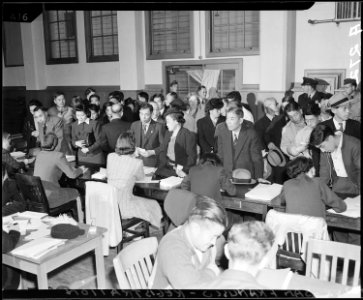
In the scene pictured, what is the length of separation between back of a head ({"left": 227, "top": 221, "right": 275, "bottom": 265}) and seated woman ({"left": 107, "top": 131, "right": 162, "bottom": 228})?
6.66 ft

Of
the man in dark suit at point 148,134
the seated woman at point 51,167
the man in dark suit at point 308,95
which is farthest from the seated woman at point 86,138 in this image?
the man in dark suit at point 308,95

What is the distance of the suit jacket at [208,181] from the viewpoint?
11.9 ft

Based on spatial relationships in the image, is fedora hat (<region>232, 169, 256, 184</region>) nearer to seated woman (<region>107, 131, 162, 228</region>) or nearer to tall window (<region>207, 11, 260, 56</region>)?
seated woman (<region>107, 131, 162, 228</region>)

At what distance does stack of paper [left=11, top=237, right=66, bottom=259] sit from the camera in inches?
111

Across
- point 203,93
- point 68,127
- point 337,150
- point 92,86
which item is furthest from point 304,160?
point 92,86

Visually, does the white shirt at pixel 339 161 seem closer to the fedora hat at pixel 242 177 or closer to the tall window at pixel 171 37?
the fedora hat at pixel 242 177

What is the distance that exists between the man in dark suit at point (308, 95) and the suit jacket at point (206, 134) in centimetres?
152

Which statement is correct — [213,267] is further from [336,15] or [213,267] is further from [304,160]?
[336,15]

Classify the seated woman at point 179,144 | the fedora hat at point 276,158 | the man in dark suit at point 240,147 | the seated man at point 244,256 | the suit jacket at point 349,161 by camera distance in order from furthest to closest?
1. the fedora hat at point 276,158
2. the seated woman at point 179,144
3. the man in dark suit at point 240,147
4. the suit jacket at point 349,161
5. the seated man at point 244,256

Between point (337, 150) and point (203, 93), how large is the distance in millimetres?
4289

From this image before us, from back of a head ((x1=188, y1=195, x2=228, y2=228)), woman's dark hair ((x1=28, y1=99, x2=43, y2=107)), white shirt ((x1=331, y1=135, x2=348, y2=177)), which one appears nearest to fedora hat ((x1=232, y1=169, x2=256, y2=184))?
white shirt ((x1=331, y1=135, x2=348, y2=177))

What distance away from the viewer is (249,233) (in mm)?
2133

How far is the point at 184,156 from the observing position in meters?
4.74

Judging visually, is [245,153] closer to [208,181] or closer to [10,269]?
[208,181]
